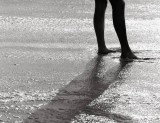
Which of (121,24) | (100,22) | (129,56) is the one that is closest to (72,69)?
(129,56)

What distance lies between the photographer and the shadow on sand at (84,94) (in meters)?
5.69

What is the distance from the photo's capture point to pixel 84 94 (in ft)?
21.4

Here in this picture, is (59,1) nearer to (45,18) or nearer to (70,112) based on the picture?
(45,18)

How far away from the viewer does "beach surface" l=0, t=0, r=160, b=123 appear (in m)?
5.90

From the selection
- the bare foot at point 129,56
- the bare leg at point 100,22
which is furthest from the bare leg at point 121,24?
the bare leg at point 100,22

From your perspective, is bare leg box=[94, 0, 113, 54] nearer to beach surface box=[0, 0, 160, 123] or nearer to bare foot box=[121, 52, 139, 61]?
beach surface box=[0, 0, 160, 123]

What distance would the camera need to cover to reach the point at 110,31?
32.8 feet

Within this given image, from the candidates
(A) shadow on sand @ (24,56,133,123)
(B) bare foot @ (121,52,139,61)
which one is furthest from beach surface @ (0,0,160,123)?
(B) bare foot @ (121,52,139,61)

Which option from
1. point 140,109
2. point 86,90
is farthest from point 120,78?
point 140,109

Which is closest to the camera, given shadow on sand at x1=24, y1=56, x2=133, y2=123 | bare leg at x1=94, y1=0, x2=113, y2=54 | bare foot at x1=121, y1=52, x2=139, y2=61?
shadow on sand at x1=24, y1=56, x2=133, y2=123

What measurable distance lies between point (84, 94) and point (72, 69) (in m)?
1.25

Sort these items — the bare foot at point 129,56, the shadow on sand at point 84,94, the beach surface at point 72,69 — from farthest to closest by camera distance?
the bare foot at point 129,56 < the beach surface at point 72,69 < the shadow on sand at point 84,94

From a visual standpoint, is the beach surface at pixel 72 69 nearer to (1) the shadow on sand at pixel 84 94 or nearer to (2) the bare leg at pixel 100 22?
(1) the shadow on sand at pixel 84 94

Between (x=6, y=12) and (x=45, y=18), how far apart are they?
36.8 inches
